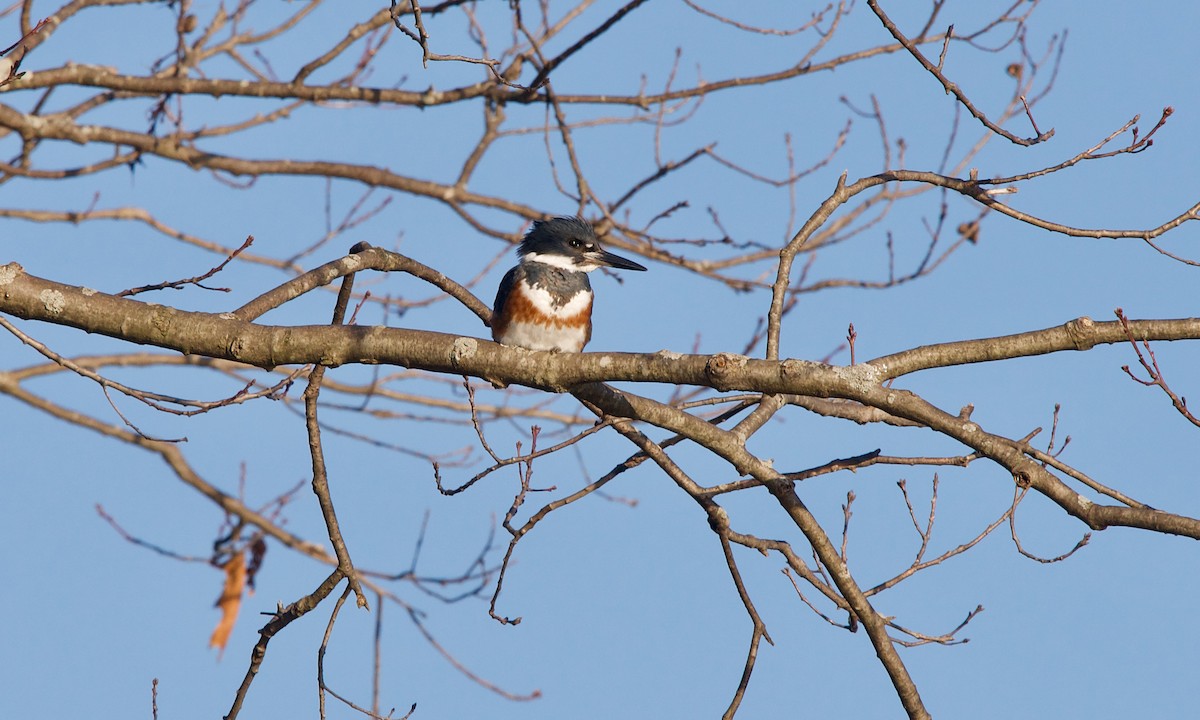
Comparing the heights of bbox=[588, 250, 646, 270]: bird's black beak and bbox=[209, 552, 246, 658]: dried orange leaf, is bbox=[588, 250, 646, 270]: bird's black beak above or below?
above

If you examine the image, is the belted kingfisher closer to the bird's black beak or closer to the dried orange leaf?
the bird's black beak

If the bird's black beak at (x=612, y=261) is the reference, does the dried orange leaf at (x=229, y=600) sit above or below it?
below

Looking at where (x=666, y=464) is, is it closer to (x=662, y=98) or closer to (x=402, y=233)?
(x=662, y=98)

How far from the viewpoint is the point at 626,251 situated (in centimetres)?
663

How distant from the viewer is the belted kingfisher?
15.3ft

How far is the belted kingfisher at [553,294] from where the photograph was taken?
183 inches

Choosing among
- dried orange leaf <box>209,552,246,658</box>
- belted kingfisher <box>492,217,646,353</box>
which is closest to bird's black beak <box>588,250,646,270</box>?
belted kingfisher <box>492,217,646,353</box>

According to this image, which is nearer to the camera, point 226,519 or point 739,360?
point 739,360

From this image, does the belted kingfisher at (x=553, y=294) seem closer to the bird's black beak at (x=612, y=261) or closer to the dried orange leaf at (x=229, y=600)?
the bird's black beak at (x=612, y=261)

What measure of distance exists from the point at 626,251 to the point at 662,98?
3.03 ft

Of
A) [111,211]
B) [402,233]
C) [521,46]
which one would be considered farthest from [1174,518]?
[111,211]

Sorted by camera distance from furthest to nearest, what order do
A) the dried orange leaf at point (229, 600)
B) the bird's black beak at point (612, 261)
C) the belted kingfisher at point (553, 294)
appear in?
the dried orange leaf at point (229, 600) → the bird's black beak at point (612, 261) → the belted kingfisher at point (553, 294)

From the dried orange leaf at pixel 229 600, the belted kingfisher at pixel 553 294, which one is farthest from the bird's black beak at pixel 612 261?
the dried orange leaf at pixel 229 600

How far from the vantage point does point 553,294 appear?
15.4 ft
